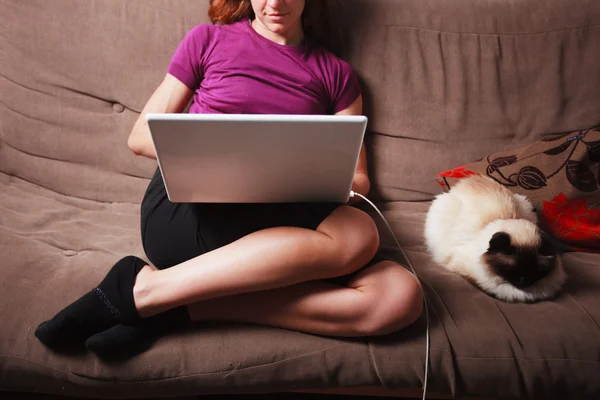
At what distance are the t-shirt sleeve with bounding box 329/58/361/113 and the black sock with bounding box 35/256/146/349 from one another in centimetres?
67

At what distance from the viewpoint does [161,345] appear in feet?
3.20

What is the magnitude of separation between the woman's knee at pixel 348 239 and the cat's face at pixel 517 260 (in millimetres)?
312

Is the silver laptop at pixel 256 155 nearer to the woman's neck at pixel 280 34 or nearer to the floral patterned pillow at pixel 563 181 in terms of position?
the woman's neck at pixel 280 34

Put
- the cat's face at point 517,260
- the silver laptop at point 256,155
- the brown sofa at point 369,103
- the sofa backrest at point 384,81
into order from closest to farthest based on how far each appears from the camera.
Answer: the silver laptop at point 256,155 < the cat's face at point 517,260 < the brown sofa at point 369,103 < the sofa backrest at point 384,81

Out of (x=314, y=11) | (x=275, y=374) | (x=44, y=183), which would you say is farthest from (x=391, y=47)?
(x=44, y=183)

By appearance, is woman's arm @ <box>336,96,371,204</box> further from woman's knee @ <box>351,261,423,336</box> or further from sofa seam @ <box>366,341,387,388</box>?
sofa seam @ <box>366,341,387,388</box>

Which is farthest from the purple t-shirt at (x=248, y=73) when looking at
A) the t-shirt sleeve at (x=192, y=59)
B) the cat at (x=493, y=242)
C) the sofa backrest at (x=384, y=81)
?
the cat at (x=493, y=242)

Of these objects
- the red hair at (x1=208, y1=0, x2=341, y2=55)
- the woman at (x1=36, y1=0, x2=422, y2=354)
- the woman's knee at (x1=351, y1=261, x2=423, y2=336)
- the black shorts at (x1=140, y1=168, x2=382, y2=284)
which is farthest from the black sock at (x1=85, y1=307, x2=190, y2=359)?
the red hair at (x1=208, y1=0, x2=341, y2=55)

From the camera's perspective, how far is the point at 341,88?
1292 mm

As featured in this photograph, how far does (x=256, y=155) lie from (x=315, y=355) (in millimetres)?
440

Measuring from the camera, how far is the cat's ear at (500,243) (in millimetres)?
1142

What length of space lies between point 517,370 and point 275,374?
488 mm

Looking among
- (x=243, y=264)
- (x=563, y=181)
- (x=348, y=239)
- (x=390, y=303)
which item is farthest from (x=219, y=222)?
(x=563, y=181)

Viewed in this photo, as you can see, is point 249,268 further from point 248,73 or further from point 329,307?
point 248,73
